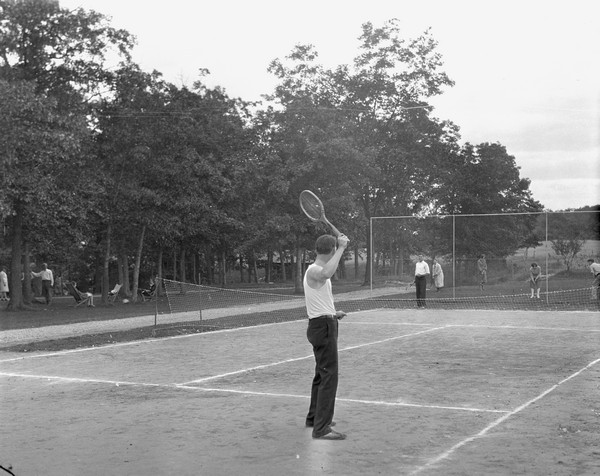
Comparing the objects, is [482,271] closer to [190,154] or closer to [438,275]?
[438,275]

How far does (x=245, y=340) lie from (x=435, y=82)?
35.1 meters

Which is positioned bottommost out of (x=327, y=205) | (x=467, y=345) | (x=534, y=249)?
(x=467, y=345)

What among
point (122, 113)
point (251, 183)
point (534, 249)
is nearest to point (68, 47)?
point (122, 113)

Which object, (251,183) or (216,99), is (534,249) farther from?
(216,99)

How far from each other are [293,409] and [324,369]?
1704mm

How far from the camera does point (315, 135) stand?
41406mm

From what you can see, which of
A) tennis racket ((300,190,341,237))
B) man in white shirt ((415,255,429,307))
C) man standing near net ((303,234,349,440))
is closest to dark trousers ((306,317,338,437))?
man standing near net ((303,234,349,440))

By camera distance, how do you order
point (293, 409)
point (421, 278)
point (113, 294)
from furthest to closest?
point (113, 294)
point (421, 278)
point (293, 409)

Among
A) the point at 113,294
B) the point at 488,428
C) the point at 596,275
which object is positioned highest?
the point at 596,275

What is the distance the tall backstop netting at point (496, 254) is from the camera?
31.1 metres

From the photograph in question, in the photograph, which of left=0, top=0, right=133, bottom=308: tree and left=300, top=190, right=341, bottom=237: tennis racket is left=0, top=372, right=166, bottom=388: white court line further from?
left=0, top=0, right=133, bottom=308: tree

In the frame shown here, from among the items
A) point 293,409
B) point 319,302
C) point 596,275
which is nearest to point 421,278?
point 596,275

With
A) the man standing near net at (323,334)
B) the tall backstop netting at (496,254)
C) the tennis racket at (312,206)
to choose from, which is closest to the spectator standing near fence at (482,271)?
the tall backstop netting at (496,254)

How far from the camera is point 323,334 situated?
315 inches
